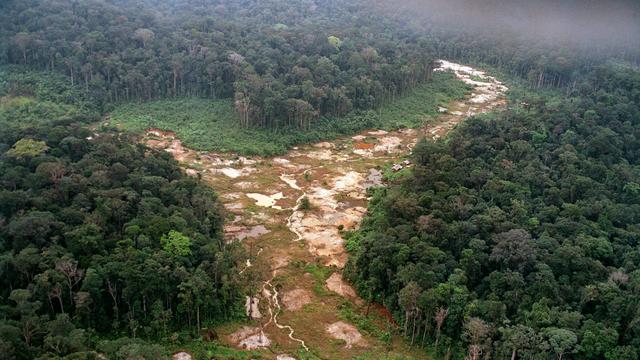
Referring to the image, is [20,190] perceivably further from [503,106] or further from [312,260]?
[503,106]

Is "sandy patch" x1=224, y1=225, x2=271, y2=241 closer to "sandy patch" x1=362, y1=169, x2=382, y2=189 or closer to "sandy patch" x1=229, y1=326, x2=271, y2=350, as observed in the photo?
"sandy patch" x1=229, y1=326, x2=271, y2=350

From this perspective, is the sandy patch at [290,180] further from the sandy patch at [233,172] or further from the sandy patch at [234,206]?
the sandy patch at [234,206]

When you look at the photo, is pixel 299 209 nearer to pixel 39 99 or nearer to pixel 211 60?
pixel 211 60

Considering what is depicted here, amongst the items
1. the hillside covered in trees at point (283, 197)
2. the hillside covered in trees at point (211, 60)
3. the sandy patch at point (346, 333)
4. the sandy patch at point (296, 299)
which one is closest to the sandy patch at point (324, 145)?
the hillside covered in trees at point (283, 197)

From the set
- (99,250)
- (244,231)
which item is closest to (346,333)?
(244,231)

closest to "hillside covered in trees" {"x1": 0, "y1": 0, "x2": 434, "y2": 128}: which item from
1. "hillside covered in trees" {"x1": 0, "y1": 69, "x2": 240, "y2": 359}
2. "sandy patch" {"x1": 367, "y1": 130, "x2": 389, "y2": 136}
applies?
"sandy patch" {"x1": 367, "y1": 130, "x2": 389, "y2": 136}

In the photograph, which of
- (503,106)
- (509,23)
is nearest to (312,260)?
(503,106)
